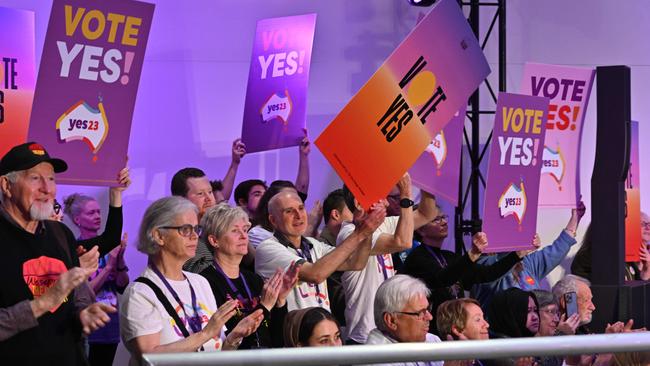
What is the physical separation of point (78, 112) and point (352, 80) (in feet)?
12.9

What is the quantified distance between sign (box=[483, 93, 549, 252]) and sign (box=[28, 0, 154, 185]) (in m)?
2.13

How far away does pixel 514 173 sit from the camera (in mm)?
5750

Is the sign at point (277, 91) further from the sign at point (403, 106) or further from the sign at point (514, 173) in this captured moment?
the sign at point (403, 106)

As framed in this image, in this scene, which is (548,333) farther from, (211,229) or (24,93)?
(24,93)

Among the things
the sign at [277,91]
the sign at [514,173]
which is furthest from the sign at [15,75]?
the sign at [514,173]

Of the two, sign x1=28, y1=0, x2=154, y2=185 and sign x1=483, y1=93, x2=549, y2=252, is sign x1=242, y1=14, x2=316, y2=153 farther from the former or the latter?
sign x1=28, y1=0, x2=154, y2=185

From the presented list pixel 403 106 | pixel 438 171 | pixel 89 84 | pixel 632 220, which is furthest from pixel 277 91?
pixel 632 220

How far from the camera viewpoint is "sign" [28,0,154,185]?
4.05m

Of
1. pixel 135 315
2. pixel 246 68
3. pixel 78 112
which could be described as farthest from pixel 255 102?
pixel 135 315

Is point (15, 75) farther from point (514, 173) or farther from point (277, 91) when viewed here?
point (514, 173)

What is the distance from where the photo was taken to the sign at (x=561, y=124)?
6.69 metres

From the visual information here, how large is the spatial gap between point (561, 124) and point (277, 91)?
197 centimetres

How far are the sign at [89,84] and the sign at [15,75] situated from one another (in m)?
0.28

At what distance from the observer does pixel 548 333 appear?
528 cm
